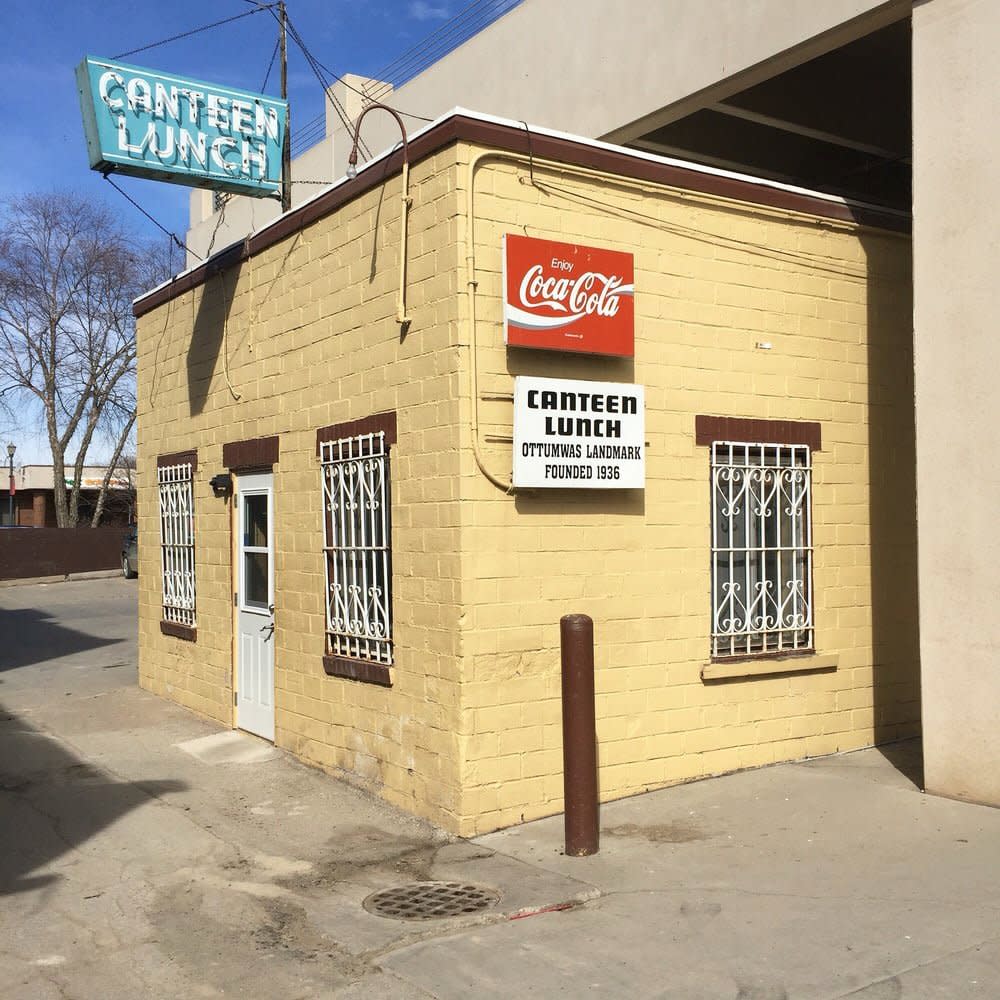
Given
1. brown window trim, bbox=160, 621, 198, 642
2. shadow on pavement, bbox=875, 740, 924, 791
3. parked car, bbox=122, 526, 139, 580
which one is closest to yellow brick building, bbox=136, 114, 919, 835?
shadow on pavement, bbox=875, 740, 924, 791

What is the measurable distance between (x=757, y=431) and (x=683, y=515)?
2.96 ft

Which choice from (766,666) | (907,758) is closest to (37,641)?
(766,666)

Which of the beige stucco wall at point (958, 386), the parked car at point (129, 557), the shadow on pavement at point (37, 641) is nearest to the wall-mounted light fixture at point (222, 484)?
the shadow on pavement at point (37, 641)

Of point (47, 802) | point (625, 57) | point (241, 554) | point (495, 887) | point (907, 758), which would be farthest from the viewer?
point (625, 57)

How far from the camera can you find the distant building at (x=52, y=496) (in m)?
49.0

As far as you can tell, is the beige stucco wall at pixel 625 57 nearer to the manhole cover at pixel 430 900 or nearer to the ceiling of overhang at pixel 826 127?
the ceiling of overhang at pixel 826 127

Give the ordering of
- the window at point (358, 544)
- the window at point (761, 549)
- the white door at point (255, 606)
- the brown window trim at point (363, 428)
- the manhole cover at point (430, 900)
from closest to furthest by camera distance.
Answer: the manhole cover at point (430, 900) → the brown window trim at point (363, 428) → the window at point (358, 544) → the window at point (761, 549) → the white door at point (255, 606)

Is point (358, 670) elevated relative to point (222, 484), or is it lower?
lower

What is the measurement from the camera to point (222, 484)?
10.3 meters

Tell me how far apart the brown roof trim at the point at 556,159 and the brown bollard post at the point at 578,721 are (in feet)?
10.1

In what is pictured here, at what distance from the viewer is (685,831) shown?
6977 mm

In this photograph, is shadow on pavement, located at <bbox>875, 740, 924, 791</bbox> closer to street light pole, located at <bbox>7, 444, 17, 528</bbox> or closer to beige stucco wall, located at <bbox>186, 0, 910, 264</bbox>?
beige stucco wall, located at <bbox>186, 0, 910, 264</bbox>

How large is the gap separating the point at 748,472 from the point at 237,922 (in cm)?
471

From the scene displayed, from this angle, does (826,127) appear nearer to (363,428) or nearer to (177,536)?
(363,428)
